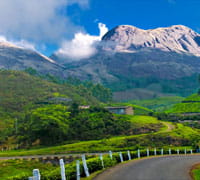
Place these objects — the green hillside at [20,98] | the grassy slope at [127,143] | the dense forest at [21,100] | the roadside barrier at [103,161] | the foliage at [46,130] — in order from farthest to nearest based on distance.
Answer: the green hillside at [20,98] → the dense forest at [21,100] → the foliage at [46,130] → the grassy slope at [127,143] → the roadside barrier at [103,161]

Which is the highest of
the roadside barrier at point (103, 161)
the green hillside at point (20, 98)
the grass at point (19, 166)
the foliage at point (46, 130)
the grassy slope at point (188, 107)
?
the green hillside at point (20, 98)

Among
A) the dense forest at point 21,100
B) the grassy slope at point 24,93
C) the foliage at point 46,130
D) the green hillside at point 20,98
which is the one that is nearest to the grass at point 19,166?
the foliage at point 46,130

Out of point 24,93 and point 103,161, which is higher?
point 24,93

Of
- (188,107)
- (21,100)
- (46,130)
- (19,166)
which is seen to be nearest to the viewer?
(19,166)

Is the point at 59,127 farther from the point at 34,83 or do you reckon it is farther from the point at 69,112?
the point at 34,83

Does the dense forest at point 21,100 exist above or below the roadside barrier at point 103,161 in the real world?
above

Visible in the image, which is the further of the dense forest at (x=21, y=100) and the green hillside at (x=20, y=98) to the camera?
the green hillside at (x=20, y=98)

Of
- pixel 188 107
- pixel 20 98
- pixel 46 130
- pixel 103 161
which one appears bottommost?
pixel 103 161

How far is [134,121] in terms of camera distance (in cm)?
11000

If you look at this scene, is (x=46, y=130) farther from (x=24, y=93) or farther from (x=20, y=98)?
(x=24, y=93)

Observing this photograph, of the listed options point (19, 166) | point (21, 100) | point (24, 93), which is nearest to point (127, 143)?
point (19, 166)

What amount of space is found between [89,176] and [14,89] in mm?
163277

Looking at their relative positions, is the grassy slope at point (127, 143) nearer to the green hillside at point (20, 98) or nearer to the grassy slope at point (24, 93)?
the green hillside at point (20, 98)

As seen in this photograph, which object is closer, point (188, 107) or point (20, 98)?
point (188, 107)
